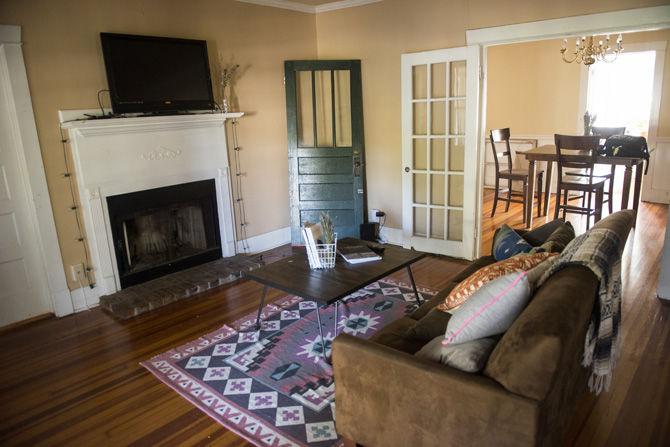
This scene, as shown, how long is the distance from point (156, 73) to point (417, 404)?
336 centimetres

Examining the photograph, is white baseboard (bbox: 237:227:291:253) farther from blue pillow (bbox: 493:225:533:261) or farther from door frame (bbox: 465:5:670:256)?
blue pillow (bbox: 493:225:533:261)

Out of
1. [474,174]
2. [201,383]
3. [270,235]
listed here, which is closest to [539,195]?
[474,174]

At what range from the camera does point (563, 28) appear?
12.0ft

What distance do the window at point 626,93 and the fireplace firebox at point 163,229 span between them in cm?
680

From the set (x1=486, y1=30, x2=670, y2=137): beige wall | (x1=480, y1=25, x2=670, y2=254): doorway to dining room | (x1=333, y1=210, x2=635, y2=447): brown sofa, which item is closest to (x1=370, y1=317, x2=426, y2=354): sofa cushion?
(x1=333, y1=210, x2=635, y2=447): brown sofa

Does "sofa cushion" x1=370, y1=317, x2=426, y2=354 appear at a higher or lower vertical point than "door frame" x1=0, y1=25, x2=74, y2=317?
lower

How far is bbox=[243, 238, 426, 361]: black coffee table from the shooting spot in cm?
275

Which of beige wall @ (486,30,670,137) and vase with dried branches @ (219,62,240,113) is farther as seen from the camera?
beige wall @ (486,30,670,137)

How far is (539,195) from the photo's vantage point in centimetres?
620

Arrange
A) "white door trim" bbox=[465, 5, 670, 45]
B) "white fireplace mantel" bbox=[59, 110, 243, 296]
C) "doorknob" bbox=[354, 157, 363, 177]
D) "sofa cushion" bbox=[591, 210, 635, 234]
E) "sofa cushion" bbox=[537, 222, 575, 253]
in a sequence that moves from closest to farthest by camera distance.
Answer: "sofa cushion" bbox=[591, 210, 635, 234], "sofa cushion" bbox=[537, 222, 575, 253], "white door trim" bbox=[465, 5, 670, 45], "white fireplace mantel" bbox=[59, 110, 243, 296], "doorknob" bbox=[354, 157, 363, 177]

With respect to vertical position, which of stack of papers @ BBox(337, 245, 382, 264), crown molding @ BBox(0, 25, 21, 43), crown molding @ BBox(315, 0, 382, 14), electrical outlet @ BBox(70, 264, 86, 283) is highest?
crown molding @ BBox(315, 0, 382, 14)

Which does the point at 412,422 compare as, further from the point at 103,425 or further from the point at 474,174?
the point at 474,174

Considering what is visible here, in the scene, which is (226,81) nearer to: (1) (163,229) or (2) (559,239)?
(1) (163,229)

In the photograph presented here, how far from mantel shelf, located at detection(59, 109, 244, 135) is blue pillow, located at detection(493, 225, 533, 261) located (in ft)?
8.79
